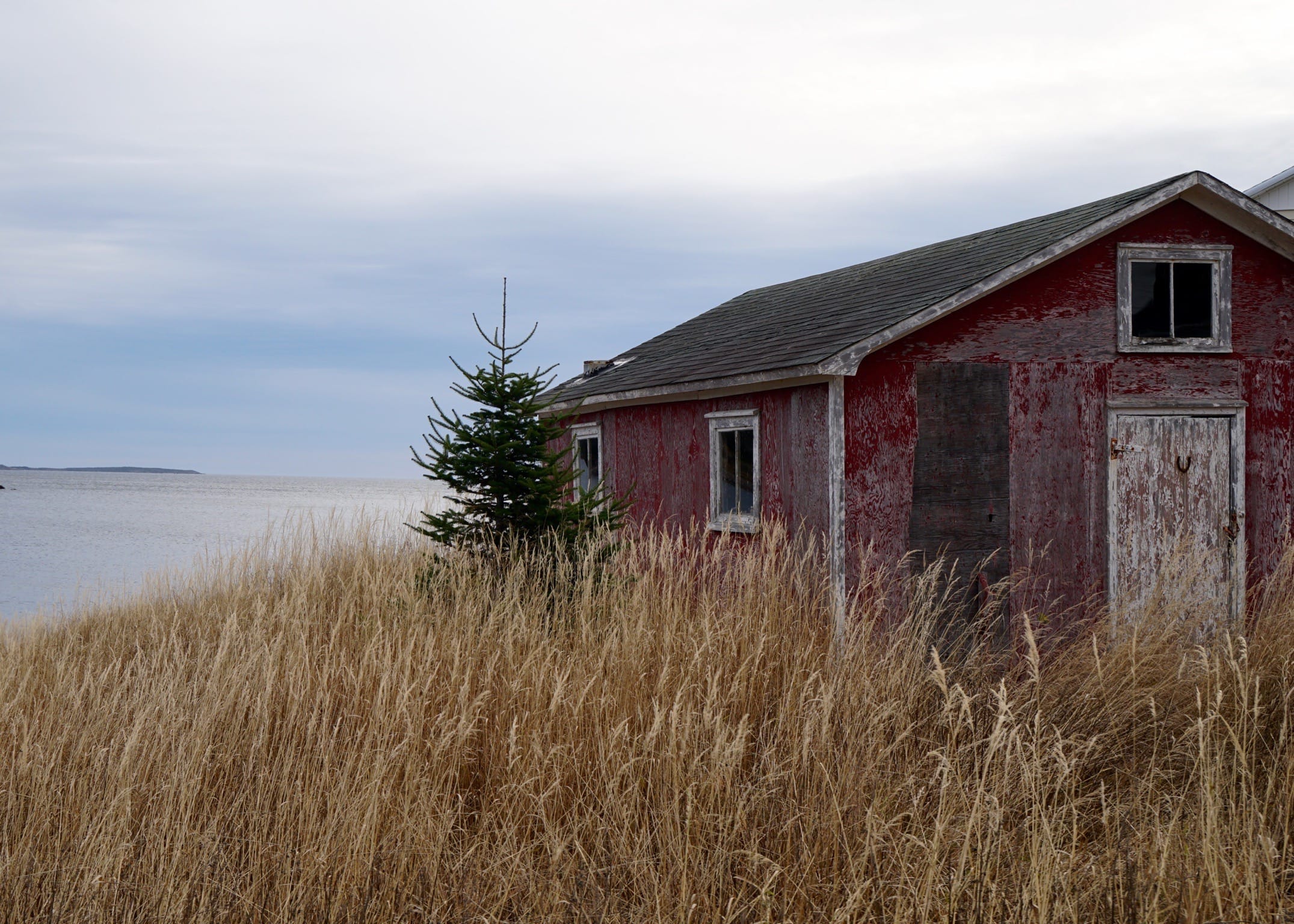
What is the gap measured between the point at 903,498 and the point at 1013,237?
325 centimetres

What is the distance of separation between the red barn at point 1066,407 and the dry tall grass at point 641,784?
1.83 metres

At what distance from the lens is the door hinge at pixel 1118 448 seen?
838 centimetres

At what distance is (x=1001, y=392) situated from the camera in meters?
8.20

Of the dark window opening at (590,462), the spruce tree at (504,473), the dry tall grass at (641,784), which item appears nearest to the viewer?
the dry tall grass at (641,784)

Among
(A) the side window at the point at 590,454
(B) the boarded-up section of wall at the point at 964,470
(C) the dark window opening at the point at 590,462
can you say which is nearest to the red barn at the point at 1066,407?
(B) the boarded-up section of wall at the point at 964,470

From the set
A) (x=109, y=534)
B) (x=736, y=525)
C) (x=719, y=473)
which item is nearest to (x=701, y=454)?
(x=719, y=473)

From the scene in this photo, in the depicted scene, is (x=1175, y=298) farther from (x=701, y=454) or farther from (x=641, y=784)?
(x=641, y=784)

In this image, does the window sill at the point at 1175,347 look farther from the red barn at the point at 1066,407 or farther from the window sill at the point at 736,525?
the window sill at the point at 736,525

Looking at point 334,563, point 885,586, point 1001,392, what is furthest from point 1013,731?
point 334,563

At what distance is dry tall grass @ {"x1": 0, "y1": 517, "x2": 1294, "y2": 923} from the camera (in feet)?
11.2

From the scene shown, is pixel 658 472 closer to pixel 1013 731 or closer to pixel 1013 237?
pixel 1013 237

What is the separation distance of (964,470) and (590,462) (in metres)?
5.65

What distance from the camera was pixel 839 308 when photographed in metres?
10.1

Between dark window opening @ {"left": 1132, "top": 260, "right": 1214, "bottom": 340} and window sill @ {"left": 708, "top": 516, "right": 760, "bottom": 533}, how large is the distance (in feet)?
11.7
